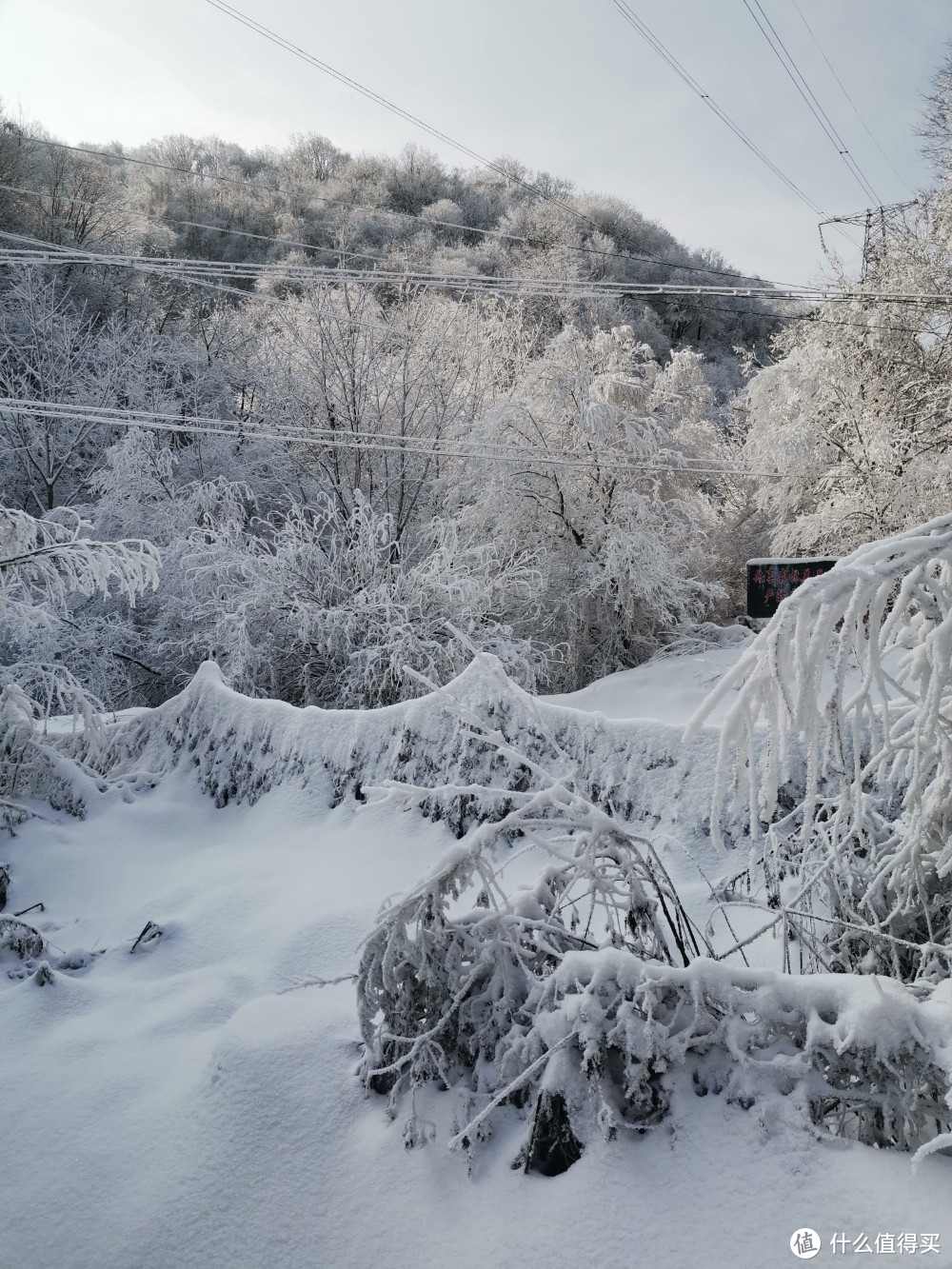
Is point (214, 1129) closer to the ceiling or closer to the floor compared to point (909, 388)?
closer to the floor

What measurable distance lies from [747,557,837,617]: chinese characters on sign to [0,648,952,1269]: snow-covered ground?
6.27 metres

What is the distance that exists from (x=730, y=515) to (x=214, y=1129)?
53.4 ft

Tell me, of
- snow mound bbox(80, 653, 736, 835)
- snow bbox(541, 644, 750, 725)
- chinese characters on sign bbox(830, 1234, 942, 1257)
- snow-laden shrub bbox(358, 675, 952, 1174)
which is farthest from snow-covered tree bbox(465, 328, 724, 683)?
chinese characters on sign bbox(830, 1234, 942, 1257)

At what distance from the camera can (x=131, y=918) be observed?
491cm

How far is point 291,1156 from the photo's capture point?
2.63 meters

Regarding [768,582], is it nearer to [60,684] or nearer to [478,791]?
[60,684]

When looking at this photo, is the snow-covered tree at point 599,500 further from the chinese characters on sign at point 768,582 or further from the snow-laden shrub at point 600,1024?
the snow-laden shrub at point 600,1024

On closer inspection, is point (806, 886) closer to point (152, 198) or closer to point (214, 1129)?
point (214, 1129)

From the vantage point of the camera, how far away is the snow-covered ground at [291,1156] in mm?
2047

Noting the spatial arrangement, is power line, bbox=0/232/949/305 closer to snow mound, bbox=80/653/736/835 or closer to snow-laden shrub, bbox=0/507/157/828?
snow-laden shrub, bbox=0/507/157/828

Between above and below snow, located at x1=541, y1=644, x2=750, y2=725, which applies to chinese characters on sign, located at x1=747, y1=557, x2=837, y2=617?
above

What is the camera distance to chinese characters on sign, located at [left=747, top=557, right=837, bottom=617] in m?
10.2

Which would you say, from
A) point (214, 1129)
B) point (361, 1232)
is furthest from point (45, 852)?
point (361, 1232)

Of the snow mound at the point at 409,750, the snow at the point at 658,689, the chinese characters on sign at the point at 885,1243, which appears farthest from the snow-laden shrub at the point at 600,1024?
the snow at the point at 658,689
